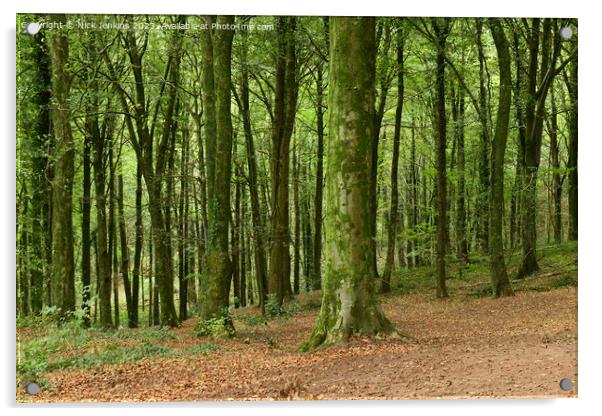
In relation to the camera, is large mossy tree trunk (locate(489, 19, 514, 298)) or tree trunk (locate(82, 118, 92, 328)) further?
large mossy tree trunk (locate(489, 19, 514, 298))

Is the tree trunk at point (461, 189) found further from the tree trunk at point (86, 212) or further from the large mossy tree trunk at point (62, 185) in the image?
the large mossy tree trunk at point (62, 185)

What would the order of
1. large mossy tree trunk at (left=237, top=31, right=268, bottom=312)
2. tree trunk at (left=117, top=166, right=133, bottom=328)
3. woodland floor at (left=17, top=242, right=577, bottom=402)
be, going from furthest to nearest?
tree trunk at (left=117, top=166, right=133, bottom=328), large mossy tree trunk at (left=237, top=31, right=268, bottom=312), woodland floor at (left=17, top=242, right=577, bottom=402)

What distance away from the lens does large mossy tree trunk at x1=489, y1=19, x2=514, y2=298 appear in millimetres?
9172

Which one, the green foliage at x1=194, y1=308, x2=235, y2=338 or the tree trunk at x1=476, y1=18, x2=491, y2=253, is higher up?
the tree trunk at x1=476, y1=18, x2=491, y2=253

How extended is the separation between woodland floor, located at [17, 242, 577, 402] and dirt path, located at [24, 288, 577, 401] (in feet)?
0.04

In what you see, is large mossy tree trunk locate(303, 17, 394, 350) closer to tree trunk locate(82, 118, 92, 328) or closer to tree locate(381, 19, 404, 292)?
tree locate(381, 19, 404, 292)

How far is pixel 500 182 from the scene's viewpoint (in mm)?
9695

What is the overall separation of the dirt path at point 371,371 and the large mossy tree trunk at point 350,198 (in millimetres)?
337

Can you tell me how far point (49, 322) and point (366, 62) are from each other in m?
4.99

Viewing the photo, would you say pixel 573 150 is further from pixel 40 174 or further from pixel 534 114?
pixel 40 174

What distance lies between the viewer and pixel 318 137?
10.1m

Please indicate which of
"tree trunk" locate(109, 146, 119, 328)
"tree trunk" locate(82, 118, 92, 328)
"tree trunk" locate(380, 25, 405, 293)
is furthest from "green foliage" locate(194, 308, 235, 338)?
"tree trunk" locate(109, 146, 119, 328)

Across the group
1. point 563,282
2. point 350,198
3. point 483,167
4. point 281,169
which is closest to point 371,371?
point 350,198
